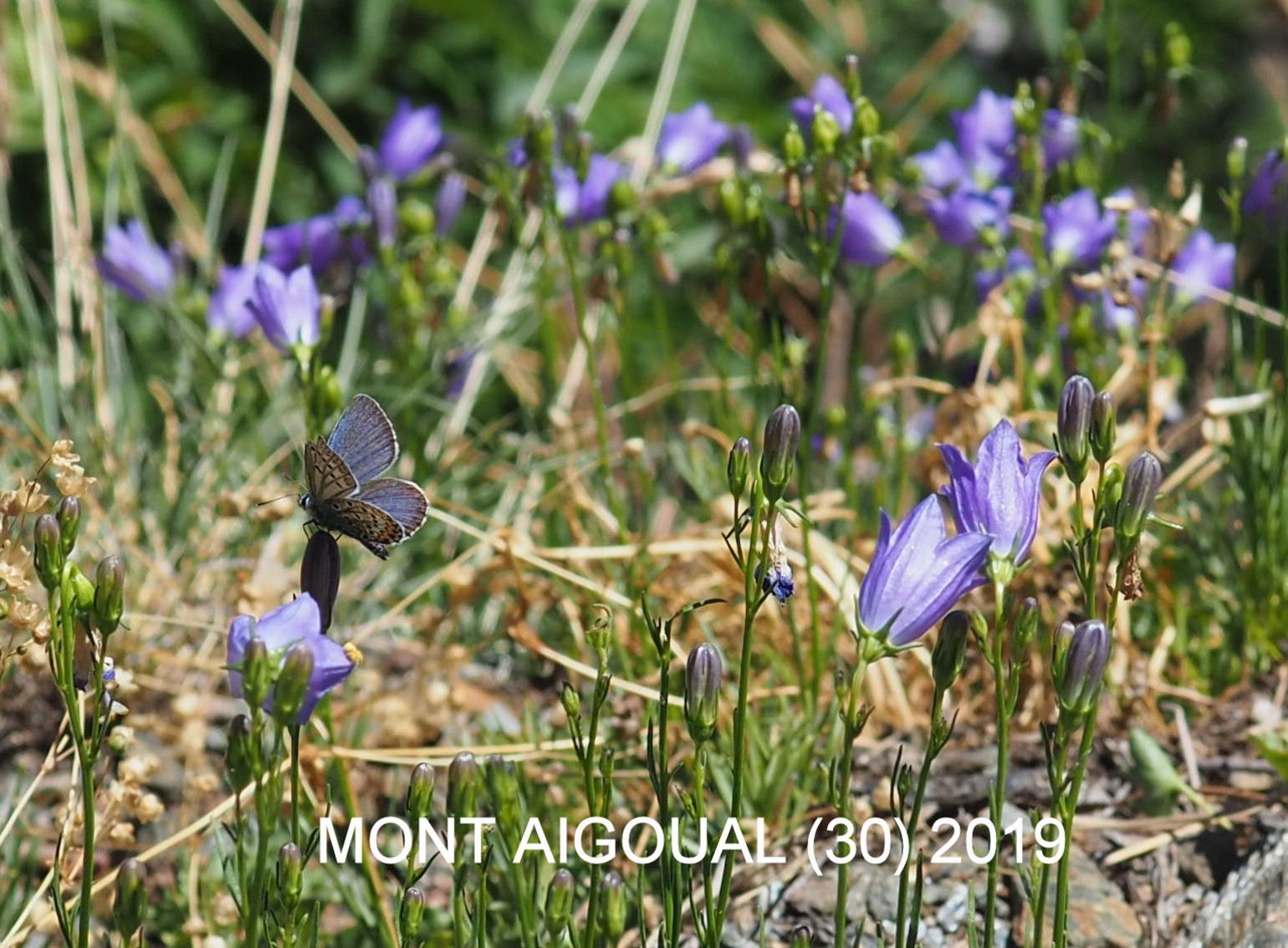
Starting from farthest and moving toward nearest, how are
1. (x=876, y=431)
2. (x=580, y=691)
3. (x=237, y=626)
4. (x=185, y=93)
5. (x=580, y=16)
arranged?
(x=185, y=93), (x=580, y=16), (x=876, y=431), (x=580, y=691), (x=237, y=626)

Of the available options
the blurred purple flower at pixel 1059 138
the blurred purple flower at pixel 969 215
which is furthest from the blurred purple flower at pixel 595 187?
the blurred purple flower at pixel 1059 138

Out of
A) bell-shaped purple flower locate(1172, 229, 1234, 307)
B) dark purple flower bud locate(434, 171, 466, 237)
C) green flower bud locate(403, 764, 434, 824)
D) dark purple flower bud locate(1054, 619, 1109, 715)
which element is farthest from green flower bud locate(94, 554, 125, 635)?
bell-shaped purple flower locate(1172, 229, 1234, 307)

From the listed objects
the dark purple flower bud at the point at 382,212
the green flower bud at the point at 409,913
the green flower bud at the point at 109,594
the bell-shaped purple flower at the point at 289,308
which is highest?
the dark purple flower bud at the point at 382,212

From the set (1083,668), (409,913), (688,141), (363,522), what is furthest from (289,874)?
(688,141)

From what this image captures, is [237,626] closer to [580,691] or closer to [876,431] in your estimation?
[580,691]

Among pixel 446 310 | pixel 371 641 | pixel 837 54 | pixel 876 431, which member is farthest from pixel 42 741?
pixel 837 54

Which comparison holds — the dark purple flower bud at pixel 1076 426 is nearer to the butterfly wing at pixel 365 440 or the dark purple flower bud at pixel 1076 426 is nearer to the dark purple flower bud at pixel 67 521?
the butterfly wing at pixel 365 440

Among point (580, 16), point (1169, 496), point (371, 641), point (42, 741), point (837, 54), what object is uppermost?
point (837, 54)
